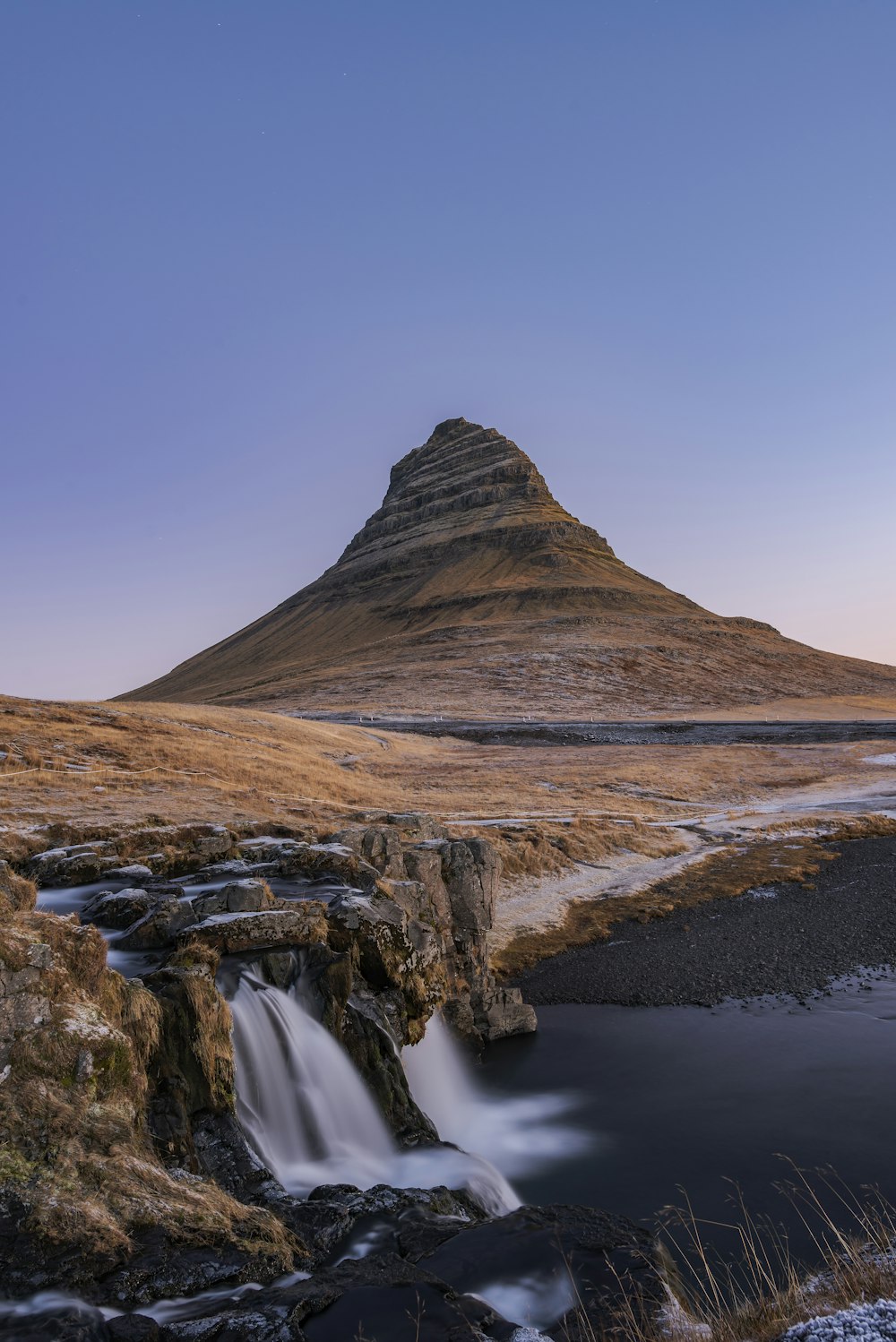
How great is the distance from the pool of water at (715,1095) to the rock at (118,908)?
753cm

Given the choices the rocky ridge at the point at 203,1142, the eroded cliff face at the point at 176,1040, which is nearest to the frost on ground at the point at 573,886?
the eroded cliff face at the point at 176,1040

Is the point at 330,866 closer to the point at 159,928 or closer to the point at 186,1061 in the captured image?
the point at 159,928

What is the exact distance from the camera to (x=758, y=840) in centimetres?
3309

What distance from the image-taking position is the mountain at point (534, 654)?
10075 centimetres

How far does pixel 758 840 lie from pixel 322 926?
25.0 metres

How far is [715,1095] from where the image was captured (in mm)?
14102

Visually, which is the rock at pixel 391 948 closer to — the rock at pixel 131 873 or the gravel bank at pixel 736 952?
the rock at pixel 131 873

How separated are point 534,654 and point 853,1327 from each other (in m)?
112

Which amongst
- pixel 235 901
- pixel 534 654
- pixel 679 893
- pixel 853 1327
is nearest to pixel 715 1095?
pixel 235 901

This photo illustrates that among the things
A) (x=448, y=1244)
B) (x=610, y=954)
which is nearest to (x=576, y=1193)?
(x=448, y=1244)

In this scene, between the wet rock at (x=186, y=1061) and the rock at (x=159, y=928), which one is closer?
the wet rock at (x=186, y=1061)

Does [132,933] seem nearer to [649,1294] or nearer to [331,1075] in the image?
[331,1075]

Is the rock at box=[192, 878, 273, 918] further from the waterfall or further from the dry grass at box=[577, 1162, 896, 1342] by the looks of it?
the dry grass at box=[577, 1162, 896, 1342]

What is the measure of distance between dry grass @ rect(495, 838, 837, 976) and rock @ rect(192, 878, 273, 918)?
932cm
